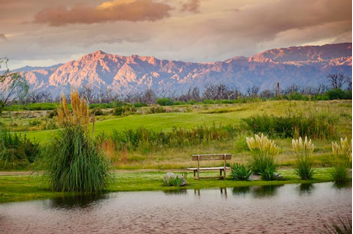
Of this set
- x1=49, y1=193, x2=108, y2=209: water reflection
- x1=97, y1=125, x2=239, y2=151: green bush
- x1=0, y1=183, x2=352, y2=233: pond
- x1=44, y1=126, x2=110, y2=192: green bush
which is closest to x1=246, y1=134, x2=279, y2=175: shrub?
x1=0, y1=183, x2=352, y2=233: pond

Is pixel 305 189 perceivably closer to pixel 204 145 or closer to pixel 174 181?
pixel 174 181

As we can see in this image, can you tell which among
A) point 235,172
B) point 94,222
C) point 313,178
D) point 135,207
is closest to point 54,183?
point 135,207

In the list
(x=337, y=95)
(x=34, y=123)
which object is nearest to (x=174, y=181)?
(x=34, y=123)

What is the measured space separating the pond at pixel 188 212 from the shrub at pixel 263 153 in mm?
2595

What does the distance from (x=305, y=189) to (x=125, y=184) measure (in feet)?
19.7

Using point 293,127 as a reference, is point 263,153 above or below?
below

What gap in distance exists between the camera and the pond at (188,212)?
1029cm

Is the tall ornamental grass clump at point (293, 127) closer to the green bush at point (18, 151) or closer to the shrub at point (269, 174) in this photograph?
the shrub at point (269, 174)

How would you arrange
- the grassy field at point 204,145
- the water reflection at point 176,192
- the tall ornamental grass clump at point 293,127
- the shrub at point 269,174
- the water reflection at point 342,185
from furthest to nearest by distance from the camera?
the tall ornamental grass clump at point 293,127
the grassy field at point 204,145
the shrub at point 269,174
the water reflection at point 342,185
the water reflection at point 176,192

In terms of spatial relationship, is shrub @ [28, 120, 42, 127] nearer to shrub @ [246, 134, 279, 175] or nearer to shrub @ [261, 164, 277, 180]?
shrub @ [246, 134, 279, 175]

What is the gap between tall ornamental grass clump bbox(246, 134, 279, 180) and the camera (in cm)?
1780

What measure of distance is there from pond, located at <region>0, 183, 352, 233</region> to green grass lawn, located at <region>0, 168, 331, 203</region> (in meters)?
0.88

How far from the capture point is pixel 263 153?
18547 mm

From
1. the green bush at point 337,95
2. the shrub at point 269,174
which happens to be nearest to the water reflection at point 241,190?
the shrub at point 269,174
